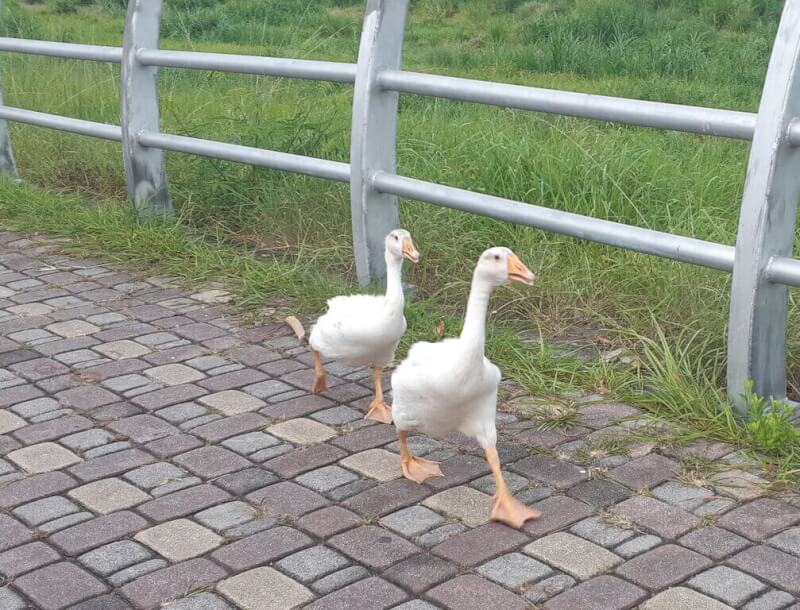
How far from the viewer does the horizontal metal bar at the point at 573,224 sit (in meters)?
3.81

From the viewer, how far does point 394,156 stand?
5074mm

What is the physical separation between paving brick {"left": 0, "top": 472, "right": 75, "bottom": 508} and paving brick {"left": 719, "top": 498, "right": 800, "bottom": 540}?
1895mm

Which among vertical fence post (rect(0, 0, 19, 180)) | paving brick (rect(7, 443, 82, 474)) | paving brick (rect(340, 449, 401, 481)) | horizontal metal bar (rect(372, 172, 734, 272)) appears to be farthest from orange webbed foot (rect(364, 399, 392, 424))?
vertical fence post (rect(0, 0, 19, 180))

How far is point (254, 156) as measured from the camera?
5.59 m

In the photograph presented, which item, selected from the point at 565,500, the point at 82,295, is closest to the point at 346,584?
the point at 565,500

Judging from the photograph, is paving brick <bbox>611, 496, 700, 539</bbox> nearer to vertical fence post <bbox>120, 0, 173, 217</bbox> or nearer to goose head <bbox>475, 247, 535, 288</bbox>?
goose head <bbox>475, 247, 535, 288</bbox>

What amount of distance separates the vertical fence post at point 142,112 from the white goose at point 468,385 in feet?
10.3

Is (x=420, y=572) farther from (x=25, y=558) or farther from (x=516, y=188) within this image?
(x=516, y=188)

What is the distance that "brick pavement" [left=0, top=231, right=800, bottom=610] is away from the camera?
299 centimetres

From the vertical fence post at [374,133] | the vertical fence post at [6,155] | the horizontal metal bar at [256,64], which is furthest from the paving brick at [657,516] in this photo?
the vertical fence post at [6,155]

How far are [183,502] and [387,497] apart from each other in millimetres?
582

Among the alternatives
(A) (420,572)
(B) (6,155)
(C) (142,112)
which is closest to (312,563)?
(A) (420,572)

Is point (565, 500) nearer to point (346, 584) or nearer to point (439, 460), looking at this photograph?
point (439, 460)

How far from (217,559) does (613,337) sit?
2087 millimetres
